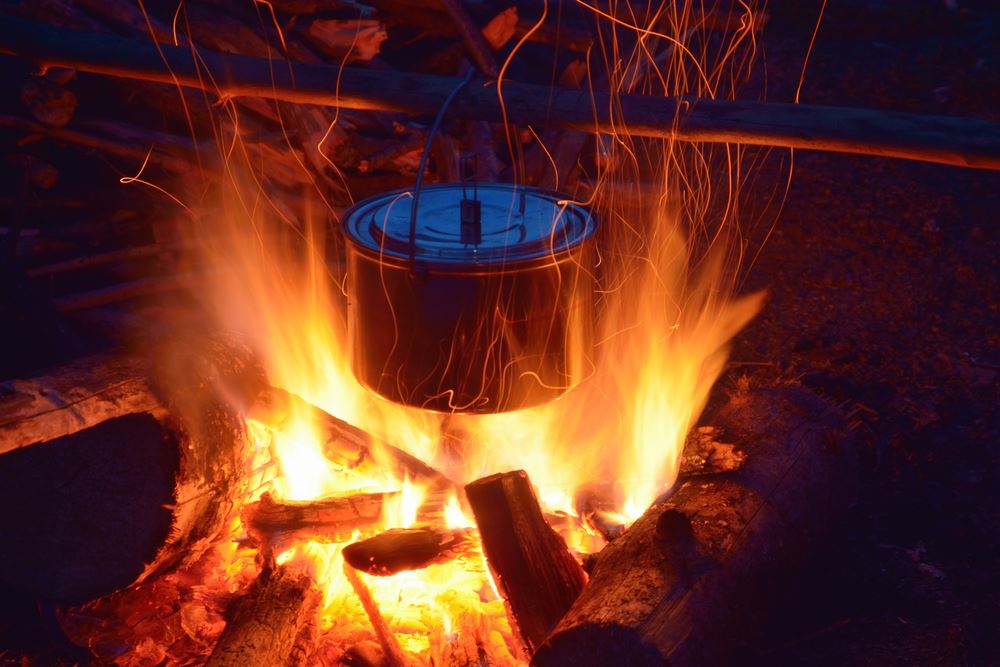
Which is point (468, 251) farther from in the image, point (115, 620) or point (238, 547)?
point (115, 620)

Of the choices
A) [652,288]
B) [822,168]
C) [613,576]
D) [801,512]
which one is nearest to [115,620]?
[613,576]

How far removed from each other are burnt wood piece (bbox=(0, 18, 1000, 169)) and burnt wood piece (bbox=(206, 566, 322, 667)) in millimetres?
1803

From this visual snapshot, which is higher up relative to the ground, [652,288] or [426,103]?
[426,103]

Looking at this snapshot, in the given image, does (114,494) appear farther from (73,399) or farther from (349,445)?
(349,445)

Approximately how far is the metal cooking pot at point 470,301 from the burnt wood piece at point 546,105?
0.34m

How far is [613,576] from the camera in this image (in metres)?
2.27

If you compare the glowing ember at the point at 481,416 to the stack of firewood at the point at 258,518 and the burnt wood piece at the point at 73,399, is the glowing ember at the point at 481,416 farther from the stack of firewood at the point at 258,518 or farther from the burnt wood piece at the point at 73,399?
the burnt wood piece at the point at 73,399

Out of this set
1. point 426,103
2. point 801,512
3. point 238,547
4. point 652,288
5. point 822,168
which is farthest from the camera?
point 822,168

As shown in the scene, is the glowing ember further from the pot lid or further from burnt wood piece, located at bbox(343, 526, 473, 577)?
the pot lid

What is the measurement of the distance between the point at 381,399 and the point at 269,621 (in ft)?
3.51

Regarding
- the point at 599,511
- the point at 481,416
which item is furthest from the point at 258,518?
the point at 599,511

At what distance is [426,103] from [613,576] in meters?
1.68

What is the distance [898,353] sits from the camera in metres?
4.20

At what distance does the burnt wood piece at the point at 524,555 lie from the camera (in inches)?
102
